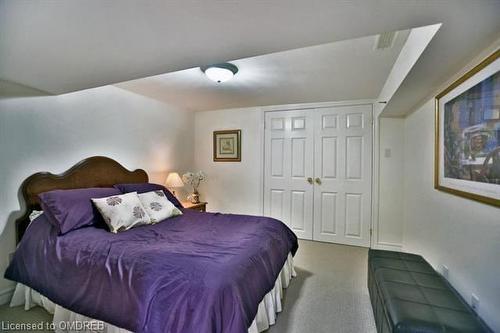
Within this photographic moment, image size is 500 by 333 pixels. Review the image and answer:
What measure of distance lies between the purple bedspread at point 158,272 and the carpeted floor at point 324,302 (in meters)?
0.38

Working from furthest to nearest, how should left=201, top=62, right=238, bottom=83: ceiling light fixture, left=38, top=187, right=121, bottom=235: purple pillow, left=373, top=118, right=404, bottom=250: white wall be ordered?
left=373, top=118, right=404, bottom=250: white wall
left=201, top=62, right=238, bottom=83: ceiling light fixture
left=38, top=187, right=121, bottom=235: purple pillow

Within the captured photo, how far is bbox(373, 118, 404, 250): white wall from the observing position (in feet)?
10.6

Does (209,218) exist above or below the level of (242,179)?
below

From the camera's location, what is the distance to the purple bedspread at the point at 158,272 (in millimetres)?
1186

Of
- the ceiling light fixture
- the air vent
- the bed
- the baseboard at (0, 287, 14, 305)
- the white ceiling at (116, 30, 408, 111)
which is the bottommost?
the baseboard at (0, 287, 14, 305)

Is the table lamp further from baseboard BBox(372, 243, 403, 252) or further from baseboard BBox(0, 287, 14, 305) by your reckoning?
baseboard BBox(372, 243, 403, 252)

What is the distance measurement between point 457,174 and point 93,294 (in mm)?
2543

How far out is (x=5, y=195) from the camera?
199 centimetres

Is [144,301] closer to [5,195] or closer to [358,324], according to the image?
[358,324]

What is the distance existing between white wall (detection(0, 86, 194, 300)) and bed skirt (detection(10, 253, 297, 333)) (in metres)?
0.28

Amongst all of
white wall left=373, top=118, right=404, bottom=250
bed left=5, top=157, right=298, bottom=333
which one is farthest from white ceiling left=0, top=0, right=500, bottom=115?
white wall left=373, top=118, right=404, bottom=250

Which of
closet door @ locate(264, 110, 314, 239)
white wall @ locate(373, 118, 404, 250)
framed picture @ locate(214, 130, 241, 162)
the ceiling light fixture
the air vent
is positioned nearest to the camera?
the air vent

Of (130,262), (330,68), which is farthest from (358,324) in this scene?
(330,68)

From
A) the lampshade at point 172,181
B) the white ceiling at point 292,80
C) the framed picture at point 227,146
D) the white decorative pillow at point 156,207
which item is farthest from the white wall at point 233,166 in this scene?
the white decorative pillow at point 156,207
